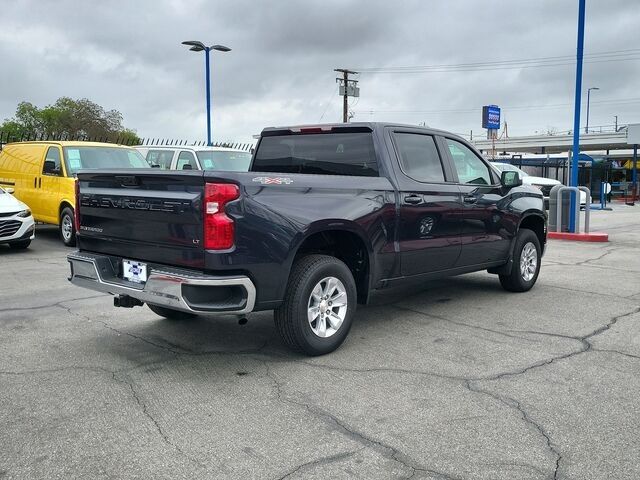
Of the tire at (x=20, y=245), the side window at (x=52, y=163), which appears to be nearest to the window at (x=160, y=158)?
the side window at (x=52, y=163)

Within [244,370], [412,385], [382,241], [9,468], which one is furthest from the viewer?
[382,241]

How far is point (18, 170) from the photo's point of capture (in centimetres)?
1310

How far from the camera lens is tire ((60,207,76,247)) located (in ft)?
37.8

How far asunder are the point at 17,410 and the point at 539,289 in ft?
20.0

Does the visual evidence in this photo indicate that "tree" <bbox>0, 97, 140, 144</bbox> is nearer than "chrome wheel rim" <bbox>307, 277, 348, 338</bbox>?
No

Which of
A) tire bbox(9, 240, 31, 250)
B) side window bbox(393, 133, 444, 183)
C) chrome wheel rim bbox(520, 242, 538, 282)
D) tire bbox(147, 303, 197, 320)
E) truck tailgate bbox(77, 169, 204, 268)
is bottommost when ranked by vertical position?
tire bbox(147, 303, 197, 320)

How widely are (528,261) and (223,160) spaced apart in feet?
25.4

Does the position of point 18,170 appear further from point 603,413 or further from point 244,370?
point 603,413

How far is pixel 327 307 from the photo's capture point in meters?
4.88

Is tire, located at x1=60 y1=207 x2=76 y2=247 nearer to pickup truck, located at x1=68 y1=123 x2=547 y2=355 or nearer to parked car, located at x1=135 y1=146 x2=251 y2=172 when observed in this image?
parked car, located at x1=135 y1=146 x2=251 y2=172

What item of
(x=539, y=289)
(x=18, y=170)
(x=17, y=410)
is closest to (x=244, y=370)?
(x=17, y=410)

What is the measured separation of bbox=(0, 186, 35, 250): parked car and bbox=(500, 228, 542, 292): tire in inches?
320

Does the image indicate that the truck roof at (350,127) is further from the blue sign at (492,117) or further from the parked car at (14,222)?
the blue sign at (492,117)

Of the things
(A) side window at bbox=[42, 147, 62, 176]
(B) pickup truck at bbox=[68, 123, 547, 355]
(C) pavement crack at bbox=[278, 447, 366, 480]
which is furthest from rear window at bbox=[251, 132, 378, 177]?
(A) side window at bbox=[42, 147, 62, 176]
